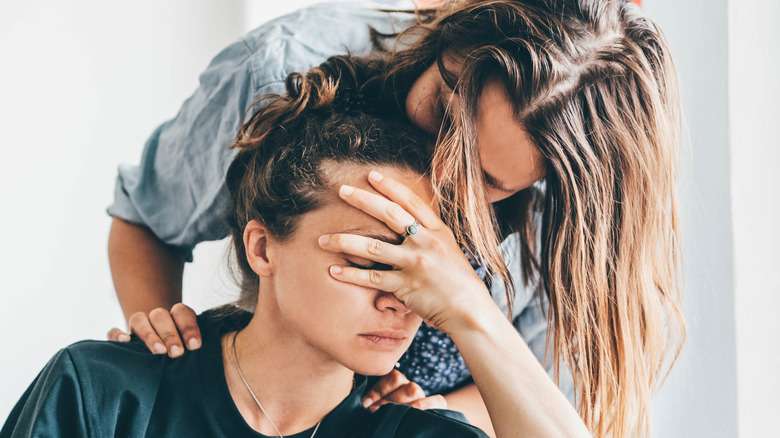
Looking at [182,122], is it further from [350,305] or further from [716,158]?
[716,158]

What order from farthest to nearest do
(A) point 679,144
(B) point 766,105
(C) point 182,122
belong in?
(C) point 182,122
(B) point 766,105
(A) point 679,144

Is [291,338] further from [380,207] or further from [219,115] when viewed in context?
[219,115]

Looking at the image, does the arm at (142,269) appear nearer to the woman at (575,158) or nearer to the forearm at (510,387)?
the woman at (575,158)

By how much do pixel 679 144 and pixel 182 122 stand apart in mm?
880

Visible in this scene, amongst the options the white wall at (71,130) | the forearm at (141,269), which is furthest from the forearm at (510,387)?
the white wall at (71,130)

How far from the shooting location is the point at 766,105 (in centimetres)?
120

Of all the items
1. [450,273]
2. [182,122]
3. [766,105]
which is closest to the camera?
[450,273]

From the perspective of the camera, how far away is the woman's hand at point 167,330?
1096 millimetres

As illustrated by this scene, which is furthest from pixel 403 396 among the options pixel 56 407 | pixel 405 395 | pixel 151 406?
pixel 56 407

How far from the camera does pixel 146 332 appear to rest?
1126 millimetres

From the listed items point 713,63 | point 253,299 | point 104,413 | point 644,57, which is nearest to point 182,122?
point 253,299

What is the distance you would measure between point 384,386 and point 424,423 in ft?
0.40

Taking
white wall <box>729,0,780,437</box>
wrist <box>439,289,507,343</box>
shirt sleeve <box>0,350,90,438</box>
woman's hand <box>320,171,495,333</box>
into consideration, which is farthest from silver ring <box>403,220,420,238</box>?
white wall <box>729,0,780,437</box>

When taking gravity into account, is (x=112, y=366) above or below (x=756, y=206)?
above
